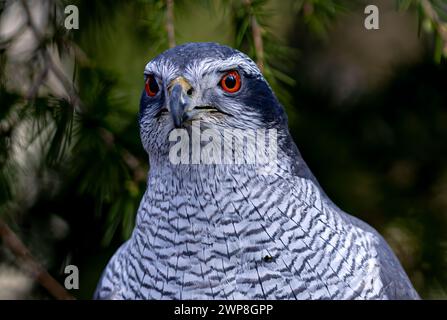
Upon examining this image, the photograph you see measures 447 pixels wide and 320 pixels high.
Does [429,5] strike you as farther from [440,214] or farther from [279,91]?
[440,214]

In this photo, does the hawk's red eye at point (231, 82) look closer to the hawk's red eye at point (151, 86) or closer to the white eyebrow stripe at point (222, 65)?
the white eyebrow stripe at point (222, 65)

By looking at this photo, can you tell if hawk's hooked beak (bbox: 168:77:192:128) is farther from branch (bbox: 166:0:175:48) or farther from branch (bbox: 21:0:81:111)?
branch (bbox: 21:0:81:111)

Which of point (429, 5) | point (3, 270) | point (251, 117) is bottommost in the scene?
point (3, 270)

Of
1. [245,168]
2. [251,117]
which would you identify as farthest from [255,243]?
[251,117]

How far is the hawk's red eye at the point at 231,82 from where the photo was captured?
8.59 ft

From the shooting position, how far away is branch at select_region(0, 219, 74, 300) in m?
2.90

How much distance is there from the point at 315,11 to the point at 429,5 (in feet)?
1.89

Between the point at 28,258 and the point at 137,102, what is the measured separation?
0.96 metres

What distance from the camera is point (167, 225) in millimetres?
2586

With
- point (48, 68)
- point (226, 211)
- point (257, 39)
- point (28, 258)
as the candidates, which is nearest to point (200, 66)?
point (257, 39)

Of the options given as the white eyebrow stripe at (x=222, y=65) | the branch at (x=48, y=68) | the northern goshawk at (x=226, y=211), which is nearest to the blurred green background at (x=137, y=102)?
the branch at (x=48, y=68)

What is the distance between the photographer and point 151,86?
267cm

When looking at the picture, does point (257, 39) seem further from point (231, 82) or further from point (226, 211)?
point (226, 211)

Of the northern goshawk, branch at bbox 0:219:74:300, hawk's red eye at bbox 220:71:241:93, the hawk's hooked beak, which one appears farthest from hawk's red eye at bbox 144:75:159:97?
branch at bbox 0:219:74:300
